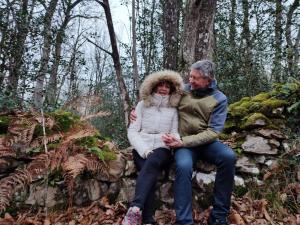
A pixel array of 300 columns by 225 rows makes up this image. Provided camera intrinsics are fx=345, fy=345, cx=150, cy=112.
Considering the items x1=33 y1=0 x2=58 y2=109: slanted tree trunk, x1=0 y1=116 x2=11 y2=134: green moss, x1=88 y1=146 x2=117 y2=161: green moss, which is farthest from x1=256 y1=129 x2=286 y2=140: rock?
x1=33 y1=0 x2=58 y2=109: slanted tree trunk

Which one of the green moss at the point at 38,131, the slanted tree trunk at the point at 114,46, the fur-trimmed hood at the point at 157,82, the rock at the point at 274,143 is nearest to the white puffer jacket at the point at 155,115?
the fur-trimmed hood at the point at 157,82

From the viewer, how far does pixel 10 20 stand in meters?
9.58

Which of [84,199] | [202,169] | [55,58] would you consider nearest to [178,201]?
[202,169]

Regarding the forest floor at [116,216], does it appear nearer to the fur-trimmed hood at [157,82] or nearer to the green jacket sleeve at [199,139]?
the green jacket sleeve at [199,139]

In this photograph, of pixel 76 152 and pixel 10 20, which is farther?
pixel 10 20

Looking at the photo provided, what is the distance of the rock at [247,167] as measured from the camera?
4602 mm

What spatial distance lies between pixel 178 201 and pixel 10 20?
8.09m

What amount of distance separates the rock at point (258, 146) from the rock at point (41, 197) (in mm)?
2604

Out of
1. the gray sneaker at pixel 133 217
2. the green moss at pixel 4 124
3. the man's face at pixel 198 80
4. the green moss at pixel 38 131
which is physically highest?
the man's face at pixel 198 80

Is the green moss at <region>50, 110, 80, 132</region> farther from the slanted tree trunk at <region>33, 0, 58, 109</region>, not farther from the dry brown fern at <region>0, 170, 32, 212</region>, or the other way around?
the slanted tree trunk at <region>33, 0, 58, 109</region>

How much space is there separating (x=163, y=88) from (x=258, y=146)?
64.5 inches

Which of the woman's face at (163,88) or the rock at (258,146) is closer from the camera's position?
the woman's face at (163,88)

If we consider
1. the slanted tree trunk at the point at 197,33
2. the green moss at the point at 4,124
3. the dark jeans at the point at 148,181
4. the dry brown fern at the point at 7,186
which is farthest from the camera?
the slanted tree trunk at the point at 197,33

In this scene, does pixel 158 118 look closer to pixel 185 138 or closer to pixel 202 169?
pixel 185 138
